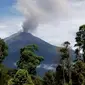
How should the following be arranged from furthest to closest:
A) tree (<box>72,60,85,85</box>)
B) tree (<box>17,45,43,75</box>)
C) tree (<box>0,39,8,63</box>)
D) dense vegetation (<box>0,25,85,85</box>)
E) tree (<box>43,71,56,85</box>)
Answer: tree (<box>0,39,8,63</box>)
tree (<box>17,45,43,75</box>)
tree (<box>43,71,56,85</box>)
tree (<box>72,60,85,85</box>)
dense vegetation (<box>0,25,85,85</box>)

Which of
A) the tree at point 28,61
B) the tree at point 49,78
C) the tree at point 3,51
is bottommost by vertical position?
the tree at point 49,78

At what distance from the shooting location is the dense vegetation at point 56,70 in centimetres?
6575

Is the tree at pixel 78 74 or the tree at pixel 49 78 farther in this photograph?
the tree at pixel 49 78

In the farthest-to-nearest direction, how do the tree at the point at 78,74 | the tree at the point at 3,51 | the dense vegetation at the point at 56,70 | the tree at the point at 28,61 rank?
the tree at the point at 3,51 < the tree at the point at 28,61 < the tree at the point at 78,74 < the dense vegetation at the point at 56,70

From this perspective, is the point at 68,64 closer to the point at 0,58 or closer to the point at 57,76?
the point at 57,76

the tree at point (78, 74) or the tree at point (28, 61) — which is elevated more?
the tree at point (28, 61)

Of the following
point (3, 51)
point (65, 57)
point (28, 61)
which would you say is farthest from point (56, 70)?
point (3, 51)

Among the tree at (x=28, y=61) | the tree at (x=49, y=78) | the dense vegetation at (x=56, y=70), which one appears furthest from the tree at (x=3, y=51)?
the tree at (x=49, y=78)

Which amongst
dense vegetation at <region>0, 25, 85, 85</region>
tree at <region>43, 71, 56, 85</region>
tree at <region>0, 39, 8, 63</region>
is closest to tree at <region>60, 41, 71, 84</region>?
dense vegetation at <region>0, 25, 85, 85</region>

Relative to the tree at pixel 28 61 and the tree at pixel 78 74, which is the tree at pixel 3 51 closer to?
the tree at pixel 28 61

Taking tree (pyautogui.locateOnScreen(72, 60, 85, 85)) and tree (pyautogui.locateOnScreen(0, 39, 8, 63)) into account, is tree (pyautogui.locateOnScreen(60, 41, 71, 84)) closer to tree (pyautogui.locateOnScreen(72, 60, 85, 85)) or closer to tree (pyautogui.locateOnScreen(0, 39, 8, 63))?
tree (pyautogui.locateOnScreen(72, 60, 85, 85))

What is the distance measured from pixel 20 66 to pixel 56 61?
12.3m

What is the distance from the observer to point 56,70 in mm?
82938

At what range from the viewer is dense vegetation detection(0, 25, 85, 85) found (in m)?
65.8
